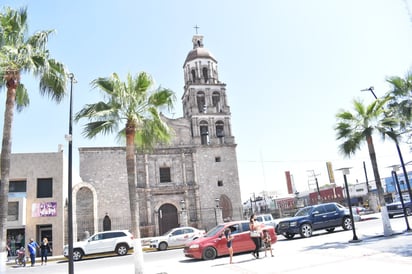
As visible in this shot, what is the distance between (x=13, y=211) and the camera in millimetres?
21422

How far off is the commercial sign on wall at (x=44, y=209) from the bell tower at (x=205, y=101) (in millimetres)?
16040

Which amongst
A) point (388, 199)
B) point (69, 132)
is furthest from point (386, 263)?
point (388, 199)

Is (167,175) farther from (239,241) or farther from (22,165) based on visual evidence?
(239,241)

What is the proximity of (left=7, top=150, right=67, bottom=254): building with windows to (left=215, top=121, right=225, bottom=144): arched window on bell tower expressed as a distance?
17.0 metres

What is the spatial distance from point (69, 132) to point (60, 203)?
521 inches

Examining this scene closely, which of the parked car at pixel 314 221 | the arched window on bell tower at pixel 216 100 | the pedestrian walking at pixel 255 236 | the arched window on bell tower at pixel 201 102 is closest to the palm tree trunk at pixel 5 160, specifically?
the pedestrian walking at pixel 255 236

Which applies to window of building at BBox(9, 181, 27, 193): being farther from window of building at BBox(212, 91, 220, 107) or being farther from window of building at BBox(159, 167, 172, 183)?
window of building at BBox(212, 91, 220, 107)

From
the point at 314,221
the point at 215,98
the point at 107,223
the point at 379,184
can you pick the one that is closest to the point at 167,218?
the point at 107,223

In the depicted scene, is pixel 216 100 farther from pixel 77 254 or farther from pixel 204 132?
pixel 77 254

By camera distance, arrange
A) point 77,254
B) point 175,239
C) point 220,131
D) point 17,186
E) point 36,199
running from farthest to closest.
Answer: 1. point 220,131
2. point 17,186
3. point 36,199
4. point 175,239
5. point 77,254

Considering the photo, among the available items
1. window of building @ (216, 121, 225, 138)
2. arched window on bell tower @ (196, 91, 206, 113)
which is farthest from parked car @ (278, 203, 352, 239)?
arched window on bell tower @ (196, 91, 206, 113)

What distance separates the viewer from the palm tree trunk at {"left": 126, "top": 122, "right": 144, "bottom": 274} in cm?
1002

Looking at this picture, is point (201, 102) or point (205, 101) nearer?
point (205, 101)

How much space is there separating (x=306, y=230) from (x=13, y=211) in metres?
18.1
